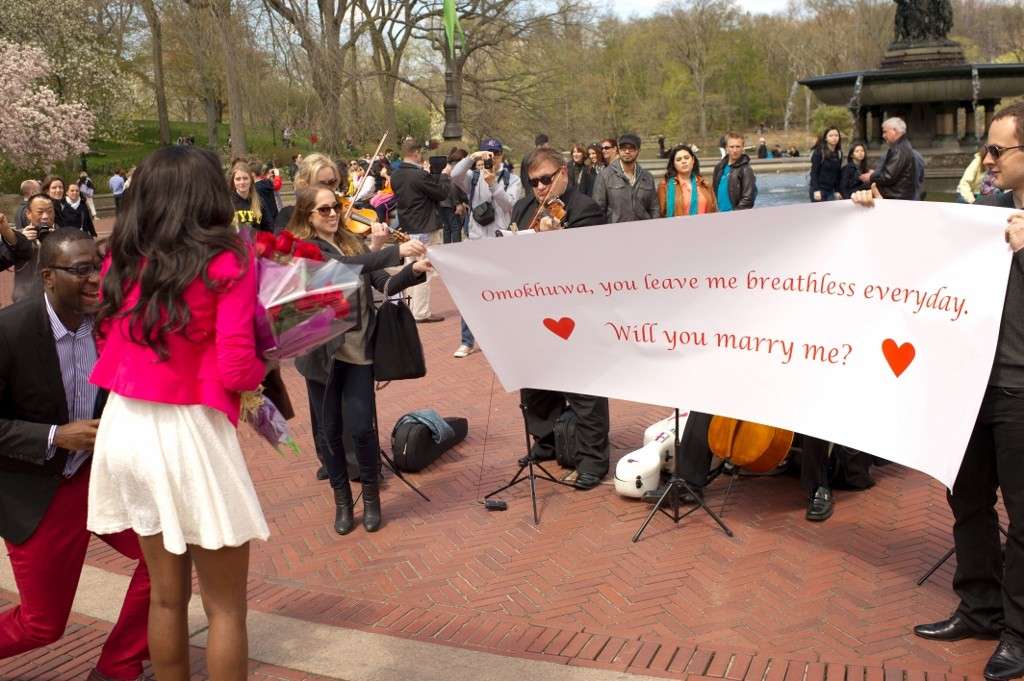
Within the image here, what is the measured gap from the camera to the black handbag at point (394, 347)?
19.1ft

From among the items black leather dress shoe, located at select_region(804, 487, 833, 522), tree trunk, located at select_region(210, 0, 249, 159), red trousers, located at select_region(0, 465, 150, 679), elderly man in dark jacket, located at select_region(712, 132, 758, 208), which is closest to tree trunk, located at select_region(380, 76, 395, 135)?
tree trunk, located at select_region(210, 0, 249, 159)

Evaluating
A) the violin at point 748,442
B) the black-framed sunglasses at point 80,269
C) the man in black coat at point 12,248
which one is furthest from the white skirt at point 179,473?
the man in black coat at point 12,248

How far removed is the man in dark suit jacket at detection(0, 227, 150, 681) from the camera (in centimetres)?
360

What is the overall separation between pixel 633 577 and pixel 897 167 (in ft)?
26.4

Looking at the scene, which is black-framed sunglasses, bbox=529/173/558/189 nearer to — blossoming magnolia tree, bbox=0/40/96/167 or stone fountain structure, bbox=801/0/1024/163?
stone fountain structure, bbox=801/0/1024/163

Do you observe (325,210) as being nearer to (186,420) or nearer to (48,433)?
(48,433)

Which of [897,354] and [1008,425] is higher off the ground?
[897,354]

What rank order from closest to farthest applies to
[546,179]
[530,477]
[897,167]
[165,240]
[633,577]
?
[165,240]
[633,577]
[530,477]
[546,179]
[897,167]

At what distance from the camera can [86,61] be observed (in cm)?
4700

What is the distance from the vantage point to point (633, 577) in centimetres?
502

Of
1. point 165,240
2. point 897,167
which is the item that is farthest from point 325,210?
point 897,167

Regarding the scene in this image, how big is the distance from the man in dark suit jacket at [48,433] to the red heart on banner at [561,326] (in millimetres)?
2459

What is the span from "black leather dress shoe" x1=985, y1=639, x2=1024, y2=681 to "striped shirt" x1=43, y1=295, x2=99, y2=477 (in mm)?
3361

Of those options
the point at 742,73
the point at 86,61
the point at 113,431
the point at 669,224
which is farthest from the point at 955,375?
the point at 742,73
